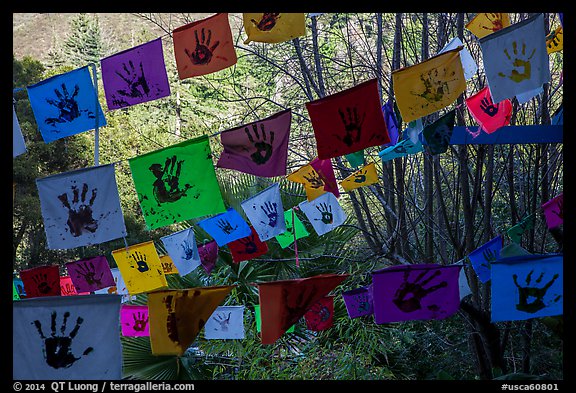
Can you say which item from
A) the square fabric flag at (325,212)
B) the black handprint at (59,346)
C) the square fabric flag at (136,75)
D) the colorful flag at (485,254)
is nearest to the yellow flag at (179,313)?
the black handprint at (59,346)

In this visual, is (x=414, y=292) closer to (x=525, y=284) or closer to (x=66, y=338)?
(x=525, y=284)

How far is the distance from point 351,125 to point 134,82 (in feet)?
A: 5.53

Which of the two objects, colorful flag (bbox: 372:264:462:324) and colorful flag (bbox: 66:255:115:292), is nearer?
colorful flag (bbox: 372:264:462:324)

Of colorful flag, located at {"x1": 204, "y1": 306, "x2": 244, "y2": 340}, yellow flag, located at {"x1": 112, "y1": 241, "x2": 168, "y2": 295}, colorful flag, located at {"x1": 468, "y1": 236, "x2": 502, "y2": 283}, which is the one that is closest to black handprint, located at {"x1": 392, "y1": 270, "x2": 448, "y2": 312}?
colorful flag, located at {"x1": 468, "y1": 236, "x2": 502, "y2": 283}

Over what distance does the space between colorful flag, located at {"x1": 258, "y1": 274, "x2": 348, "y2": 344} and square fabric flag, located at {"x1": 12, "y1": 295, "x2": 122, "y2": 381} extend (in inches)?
40.3

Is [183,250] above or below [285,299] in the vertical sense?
above

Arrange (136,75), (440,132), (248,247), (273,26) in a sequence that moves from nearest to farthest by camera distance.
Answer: (273,26) → (136,75) → (440,132) → (248,247)

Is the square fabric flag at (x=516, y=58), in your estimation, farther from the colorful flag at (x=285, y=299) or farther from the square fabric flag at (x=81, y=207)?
the square fabric flag at (x=81, y=207)

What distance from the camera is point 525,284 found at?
480 cm

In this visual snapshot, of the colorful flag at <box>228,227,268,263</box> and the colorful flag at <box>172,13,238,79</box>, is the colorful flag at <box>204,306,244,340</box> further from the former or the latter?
the colorful flag at <box>172,13,238,79</box>

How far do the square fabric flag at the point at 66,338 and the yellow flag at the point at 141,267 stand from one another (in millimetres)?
3061

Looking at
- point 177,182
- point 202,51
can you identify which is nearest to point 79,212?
point 177,182

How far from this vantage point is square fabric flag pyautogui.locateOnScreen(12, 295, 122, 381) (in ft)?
14.0
